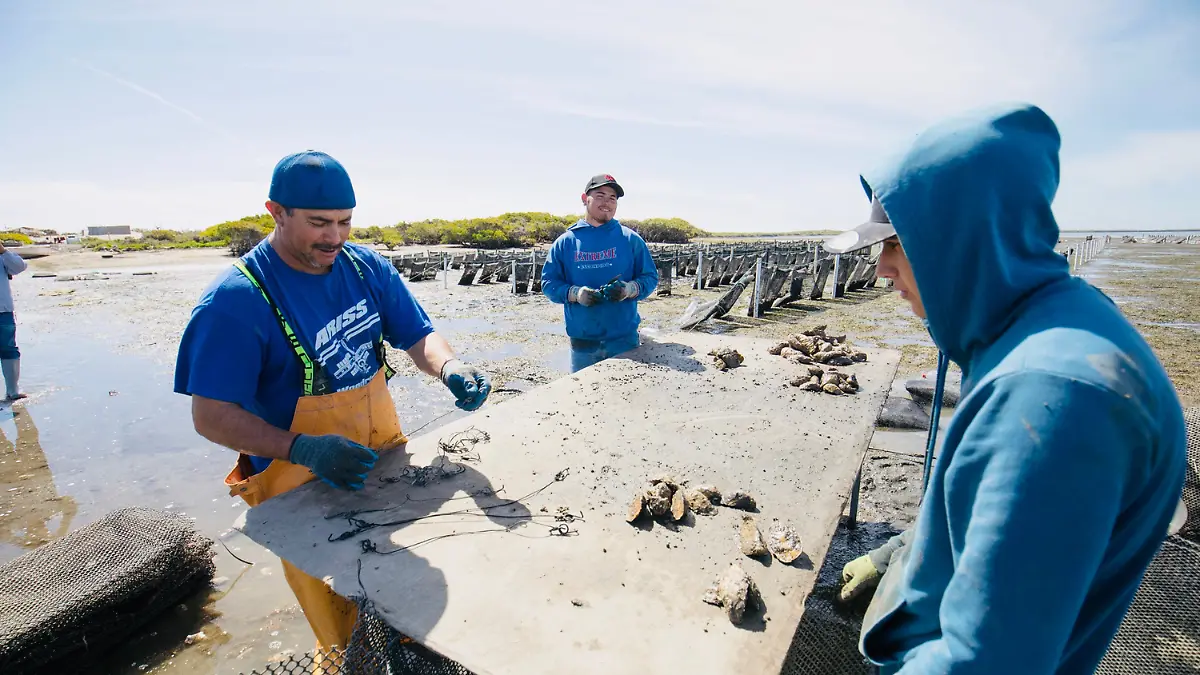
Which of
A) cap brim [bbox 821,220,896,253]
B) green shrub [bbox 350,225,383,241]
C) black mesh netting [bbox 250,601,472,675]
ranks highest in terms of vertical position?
green shrub [bbox 350,225,383,241]

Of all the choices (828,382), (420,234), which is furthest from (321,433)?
(420,234)

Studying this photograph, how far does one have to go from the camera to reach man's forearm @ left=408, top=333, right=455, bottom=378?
109 inches

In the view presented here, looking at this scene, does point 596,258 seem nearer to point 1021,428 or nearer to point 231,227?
point 1021,428

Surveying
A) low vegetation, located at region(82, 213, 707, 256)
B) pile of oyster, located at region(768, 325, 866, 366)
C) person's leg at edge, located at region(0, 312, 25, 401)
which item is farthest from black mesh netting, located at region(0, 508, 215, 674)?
low vegetation, located at region(82, 213, 707, 256)

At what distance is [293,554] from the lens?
176 cm

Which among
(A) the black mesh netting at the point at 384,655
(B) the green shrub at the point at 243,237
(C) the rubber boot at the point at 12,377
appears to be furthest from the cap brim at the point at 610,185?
(B) the green shrub at the point at 243,237

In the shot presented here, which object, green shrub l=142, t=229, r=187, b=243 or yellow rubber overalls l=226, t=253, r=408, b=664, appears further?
green shrub l=142, t=229, r=187, b=243

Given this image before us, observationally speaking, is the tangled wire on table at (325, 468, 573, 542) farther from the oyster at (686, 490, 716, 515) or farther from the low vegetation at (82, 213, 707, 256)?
the low vegetation at (82, 213, 707, 256)

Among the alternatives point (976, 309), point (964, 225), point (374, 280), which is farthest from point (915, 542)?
point (374, 280)

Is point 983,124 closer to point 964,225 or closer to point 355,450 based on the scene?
point 964,225

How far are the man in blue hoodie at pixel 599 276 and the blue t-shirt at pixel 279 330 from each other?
2.09 m

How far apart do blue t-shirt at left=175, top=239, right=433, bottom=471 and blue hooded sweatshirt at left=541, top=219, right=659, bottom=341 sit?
209 cm

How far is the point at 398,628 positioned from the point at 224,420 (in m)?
1.09

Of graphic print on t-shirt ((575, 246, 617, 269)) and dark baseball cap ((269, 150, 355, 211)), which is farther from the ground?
dark baseball cap ((269, 150, 355, 211))
